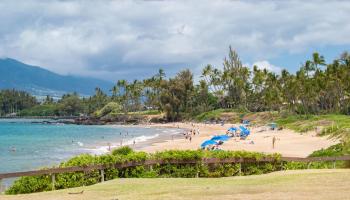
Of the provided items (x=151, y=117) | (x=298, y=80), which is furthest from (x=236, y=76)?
(x=298, y=80)

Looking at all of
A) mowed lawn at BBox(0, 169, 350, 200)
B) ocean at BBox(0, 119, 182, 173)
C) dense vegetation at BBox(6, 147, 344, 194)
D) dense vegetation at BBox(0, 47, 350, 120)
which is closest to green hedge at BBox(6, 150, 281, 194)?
dense vegetation at BBox(6, 147, 344, 194)

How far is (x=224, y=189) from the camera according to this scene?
15.7m

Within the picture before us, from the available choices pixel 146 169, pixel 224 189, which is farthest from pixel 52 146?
pixel 224 189

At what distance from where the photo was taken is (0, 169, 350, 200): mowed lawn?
14.1 meters

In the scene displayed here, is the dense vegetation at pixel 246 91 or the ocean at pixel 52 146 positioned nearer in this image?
the ocean at pixel 52 146

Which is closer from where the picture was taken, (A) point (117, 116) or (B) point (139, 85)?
(A) point (117, 116)

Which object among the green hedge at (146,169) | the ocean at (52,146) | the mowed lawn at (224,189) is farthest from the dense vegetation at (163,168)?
the ocean at (52,146)

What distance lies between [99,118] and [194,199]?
169711mm

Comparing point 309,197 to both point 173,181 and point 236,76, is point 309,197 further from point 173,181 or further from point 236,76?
point 236,76

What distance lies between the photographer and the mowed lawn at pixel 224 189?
14094 millimetres

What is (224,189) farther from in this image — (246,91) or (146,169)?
(246,91)

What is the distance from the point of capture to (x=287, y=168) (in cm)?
2245

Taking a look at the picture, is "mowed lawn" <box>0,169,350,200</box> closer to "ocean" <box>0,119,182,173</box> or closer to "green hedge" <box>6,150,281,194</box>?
"green hedge" <box>6,150,281,194</box>

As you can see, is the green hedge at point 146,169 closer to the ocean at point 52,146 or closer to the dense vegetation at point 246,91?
the ocean at point 52,146
